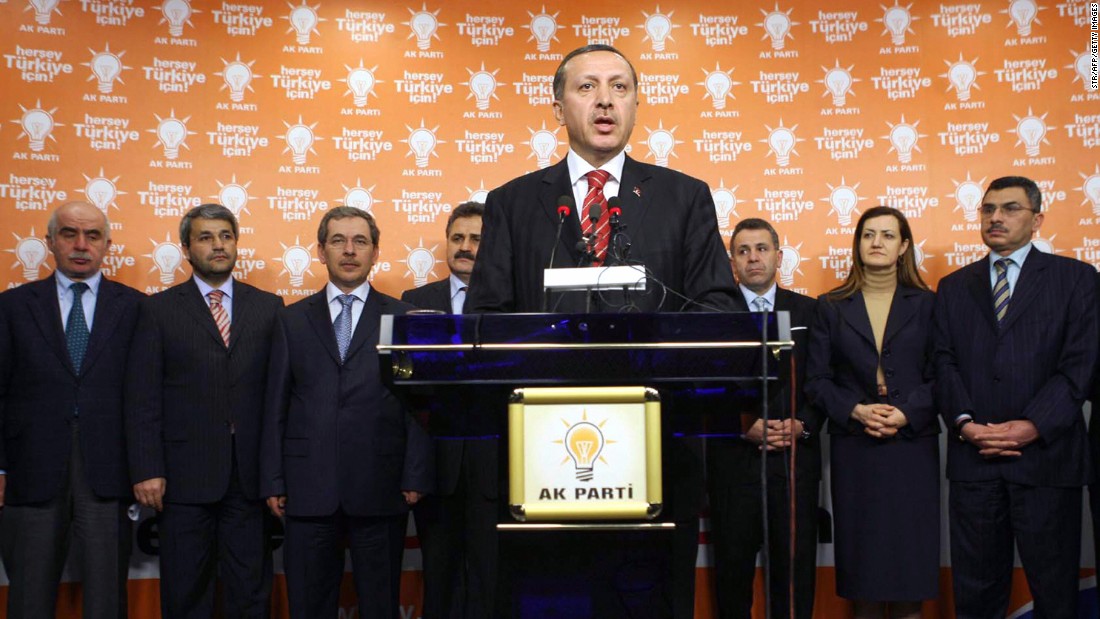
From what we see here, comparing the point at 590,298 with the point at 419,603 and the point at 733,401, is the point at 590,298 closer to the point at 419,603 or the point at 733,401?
the point at 733,401

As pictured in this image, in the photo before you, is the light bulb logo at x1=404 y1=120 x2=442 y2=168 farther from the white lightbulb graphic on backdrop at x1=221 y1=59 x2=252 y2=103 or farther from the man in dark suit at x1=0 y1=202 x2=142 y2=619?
the man in dark suit at x1=0 y1=202 x2=142 y2=619

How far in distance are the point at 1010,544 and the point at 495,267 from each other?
8.94ft

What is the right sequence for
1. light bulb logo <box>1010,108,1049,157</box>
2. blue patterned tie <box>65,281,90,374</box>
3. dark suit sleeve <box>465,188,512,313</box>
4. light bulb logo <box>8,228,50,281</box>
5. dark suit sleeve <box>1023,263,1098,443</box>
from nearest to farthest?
dark suit sleeve <box>465,188,512,313</box>, dark suit sleeve <box>1023,263,1098,443</box>, blue patterned tie <box>65,281,90,374</box>, light bulb logo <box>8,228,50,281</box>, light bulb logo <box>1010,108,1049,157</box>

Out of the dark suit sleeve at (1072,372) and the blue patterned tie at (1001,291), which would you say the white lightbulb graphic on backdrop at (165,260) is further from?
the dark suit sleeve at (1072,372)

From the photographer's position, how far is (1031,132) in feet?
16.0

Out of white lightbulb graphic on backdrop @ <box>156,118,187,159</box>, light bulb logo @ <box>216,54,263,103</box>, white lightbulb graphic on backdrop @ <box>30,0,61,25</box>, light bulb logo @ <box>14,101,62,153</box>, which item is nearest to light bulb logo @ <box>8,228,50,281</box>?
light bulb logo @ <box>14,101,62,153</box>

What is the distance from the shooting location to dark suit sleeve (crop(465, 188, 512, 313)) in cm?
224

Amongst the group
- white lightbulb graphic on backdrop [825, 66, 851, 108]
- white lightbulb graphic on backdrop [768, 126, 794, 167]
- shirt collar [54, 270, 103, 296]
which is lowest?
shirt collar [54, 270, 103, 296]

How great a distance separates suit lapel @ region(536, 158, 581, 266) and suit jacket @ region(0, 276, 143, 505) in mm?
2458

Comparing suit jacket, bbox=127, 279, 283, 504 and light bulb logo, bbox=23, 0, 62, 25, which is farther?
light bulb logo, bbox=23, 0, 62, 25

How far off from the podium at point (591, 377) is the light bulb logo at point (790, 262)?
3.25 meters

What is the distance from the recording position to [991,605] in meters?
3.87

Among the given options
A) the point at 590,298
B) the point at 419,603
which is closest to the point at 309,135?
the point at 419,603

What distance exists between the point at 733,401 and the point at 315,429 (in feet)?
8.01
